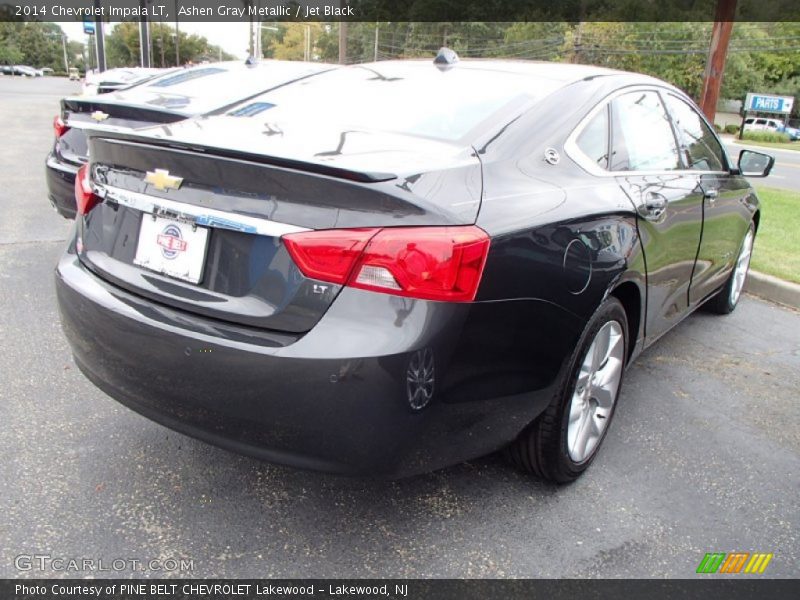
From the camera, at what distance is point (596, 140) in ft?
8.73

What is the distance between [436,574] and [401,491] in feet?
1.47

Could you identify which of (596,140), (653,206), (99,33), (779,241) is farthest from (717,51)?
(99,33)

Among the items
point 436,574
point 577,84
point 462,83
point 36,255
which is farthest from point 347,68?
point 36,255

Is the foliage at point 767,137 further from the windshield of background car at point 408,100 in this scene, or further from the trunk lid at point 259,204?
the trunk lid at point 259,204

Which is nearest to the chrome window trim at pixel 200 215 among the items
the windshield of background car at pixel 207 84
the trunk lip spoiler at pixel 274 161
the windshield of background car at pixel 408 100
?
the trunk lip spoiler at pixel 274 161

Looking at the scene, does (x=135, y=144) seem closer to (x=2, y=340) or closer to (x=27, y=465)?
(x=27, y=465)

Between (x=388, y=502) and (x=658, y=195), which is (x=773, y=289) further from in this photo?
(x=388, y=502)

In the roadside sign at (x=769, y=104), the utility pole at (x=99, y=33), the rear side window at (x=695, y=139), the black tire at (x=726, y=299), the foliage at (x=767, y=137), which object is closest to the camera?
the rear side window at (x=695, y=139)

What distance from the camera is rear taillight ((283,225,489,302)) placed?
1.76 meters

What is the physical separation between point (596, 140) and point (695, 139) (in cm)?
136

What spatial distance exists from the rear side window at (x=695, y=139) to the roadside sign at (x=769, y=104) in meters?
57.7

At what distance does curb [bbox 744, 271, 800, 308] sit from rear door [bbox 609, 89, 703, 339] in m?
2.36

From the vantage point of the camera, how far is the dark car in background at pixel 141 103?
14.5ft

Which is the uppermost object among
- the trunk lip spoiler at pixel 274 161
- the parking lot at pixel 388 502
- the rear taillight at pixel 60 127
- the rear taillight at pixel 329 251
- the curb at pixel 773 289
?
the trunk lip spoiler at pixel 274 161
